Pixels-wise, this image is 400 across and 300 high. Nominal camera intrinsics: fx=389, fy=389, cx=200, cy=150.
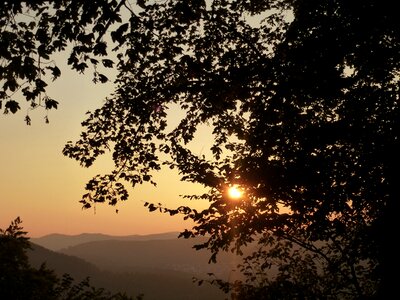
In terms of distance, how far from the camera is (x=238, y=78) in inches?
383

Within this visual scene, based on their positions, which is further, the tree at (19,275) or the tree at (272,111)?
the tree at (19,275)

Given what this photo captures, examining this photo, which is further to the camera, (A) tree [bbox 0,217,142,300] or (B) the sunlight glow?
(A) tree [bbox 0,217,142,300]

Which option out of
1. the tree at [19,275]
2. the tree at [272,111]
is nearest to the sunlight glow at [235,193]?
the tree at [272,111]

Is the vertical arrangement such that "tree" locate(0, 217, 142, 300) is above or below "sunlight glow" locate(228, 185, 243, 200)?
below

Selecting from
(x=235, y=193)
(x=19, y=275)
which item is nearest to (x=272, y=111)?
(x=235, y=193)

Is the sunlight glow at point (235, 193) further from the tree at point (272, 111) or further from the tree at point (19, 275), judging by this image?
the tree at point (19, 275)

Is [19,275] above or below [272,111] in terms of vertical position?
below

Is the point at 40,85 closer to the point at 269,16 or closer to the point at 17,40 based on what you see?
the point at 17,40

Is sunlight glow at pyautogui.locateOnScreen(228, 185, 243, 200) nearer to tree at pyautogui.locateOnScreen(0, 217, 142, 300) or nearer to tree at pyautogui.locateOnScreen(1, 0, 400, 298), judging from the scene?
tree at pyautogui.locateOnScreen(1, 0, 400, 298)

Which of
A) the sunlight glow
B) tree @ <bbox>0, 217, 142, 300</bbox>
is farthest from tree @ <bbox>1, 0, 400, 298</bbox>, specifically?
tree @ <bbox>0, 217, 142, 300</bbox>

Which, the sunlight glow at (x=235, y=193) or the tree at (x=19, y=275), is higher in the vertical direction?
the sunlight glow at (x=235, y=193)

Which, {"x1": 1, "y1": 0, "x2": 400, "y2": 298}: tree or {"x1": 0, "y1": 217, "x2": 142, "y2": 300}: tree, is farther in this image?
{"x1": 0, "y1": 217, "x2": 142, "y2": 300}: tree

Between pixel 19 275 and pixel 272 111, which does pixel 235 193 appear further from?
pixel 19 275

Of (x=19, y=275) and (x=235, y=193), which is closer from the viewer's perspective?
(x=235, y=193)
